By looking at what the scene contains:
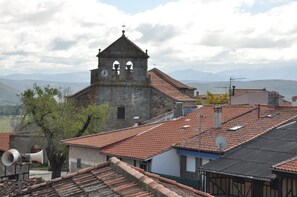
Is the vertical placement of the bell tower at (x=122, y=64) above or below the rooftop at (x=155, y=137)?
above

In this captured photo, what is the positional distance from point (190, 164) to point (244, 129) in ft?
11.9

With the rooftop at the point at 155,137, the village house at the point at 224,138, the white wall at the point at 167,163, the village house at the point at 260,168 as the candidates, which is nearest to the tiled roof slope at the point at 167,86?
the rooftop at the point at 155,137

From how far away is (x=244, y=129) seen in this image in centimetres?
2919

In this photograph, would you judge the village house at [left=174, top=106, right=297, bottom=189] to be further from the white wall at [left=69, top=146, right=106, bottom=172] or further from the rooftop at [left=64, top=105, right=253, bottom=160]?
the white wall at [left=69, top=146, right=106, bottom=172]

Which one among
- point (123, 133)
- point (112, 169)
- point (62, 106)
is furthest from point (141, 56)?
point (112, 169)

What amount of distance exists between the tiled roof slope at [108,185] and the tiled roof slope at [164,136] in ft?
58.6

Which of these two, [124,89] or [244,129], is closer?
[244,129]

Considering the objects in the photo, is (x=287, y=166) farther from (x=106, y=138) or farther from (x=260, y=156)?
(x=106, y=138)

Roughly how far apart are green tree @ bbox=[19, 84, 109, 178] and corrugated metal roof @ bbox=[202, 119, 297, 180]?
57.2 ft

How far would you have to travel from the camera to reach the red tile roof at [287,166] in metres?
20.5

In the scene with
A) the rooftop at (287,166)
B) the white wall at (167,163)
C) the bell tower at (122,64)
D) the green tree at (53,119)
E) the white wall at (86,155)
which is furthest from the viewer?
the bell tower at (122,64)

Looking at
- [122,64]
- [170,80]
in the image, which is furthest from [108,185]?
[170,80]

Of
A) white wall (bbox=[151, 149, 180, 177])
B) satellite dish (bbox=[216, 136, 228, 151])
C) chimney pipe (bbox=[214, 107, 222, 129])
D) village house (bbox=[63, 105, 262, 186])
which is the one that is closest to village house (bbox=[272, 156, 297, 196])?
satellite dish (bbox=[216, 136, 228, 151])

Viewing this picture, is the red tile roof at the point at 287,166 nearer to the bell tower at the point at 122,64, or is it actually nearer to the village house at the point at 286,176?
the village house at the point at 286,176
